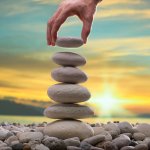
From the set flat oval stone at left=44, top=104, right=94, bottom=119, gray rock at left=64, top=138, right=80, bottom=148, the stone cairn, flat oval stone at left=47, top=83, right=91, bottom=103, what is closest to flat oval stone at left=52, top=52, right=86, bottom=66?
the stone cairn

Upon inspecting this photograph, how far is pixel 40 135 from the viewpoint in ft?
13.1

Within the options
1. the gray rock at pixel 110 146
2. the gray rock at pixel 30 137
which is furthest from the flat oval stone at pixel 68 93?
the gray rock at pixel 110 146

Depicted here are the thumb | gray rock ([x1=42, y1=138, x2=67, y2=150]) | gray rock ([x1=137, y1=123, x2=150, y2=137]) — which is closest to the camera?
gray rock ([x1=42, y1=138, x2=67, y2=150])

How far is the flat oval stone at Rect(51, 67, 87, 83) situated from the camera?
415 cm

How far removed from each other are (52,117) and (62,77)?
0.37 metres

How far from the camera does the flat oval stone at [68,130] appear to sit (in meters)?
4.08

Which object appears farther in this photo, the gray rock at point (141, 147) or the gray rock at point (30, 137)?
the gray rock at point (30, 137)

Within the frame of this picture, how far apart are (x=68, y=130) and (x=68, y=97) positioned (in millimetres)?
288

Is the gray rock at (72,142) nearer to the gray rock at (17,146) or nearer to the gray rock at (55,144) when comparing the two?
the gray rock at (55,144)

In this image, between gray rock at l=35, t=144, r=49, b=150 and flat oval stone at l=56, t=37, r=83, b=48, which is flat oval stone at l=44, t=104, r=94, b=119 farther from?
gray rock at l=35, t=144, r=49, b=150

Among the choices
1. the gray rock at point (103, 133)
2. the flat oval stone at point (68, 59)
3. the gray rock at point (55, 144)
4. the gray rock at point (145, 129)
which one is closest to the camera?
the gray rock at point (55, 144)

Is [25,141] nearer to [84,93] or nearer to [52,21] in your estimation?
[84,93]

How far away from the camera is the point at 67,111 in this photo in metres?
4.11

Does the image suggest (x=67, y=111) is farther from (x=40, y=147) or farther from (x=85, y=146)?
(x=40, y=147)
